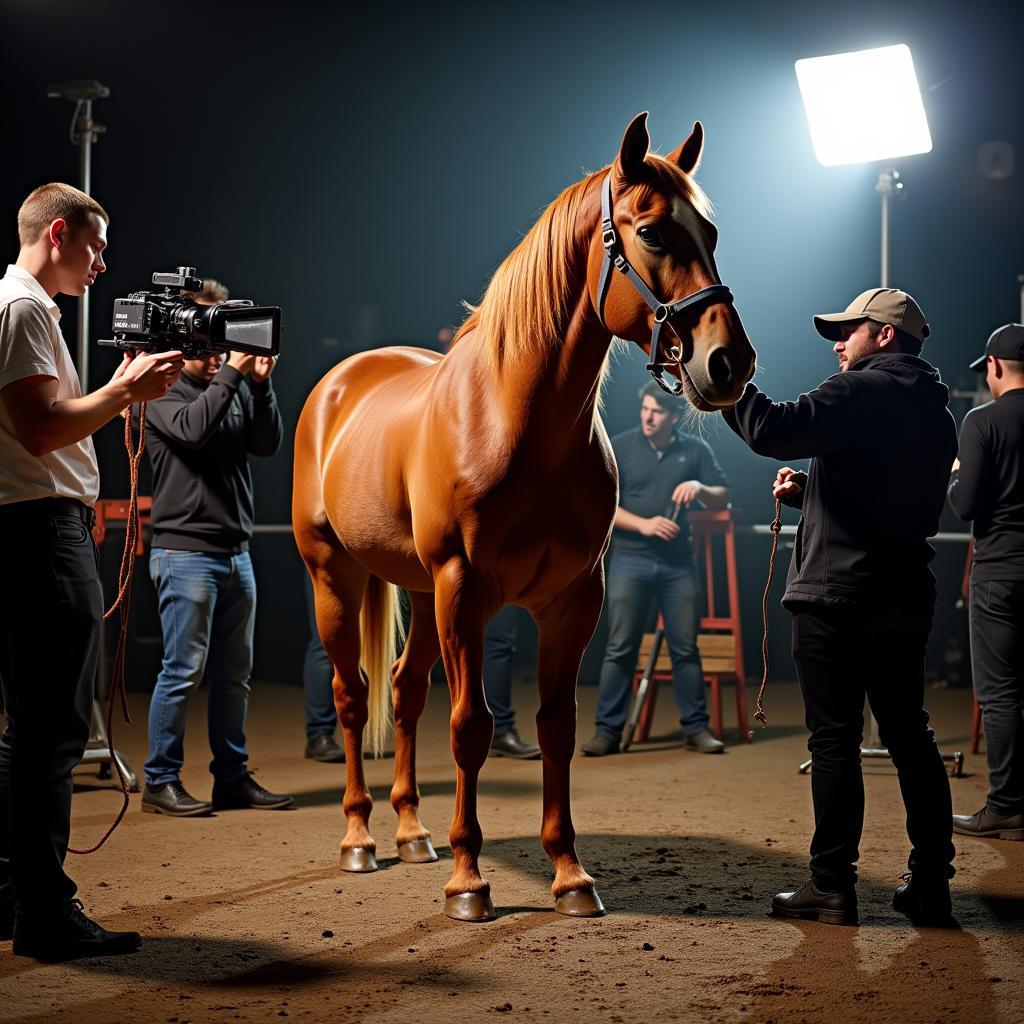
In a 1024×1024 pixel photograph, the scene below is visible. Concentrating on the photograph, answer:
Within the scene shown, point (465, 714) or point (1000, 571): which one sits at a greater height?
point (1000, 571)

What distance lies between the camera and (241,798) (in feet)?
12.5

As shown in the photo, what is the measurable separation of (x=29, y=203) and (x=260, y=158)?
17.5 feet

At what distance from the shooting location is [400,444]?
116 inches

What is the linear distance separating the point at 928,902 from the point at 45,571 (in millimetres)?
2016

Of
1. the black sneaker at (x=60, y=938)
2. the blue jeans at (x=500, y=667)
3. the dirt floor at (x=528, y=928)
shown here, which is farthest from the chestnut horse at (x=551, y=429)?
the blue jeans at (x=500, y=667)

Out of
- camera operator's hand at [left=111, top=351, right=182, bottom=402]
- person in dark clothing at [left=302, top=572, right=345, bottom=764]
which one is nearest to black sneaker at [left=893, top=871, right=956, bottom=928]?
camera operator's hand at [left=111, top=351, right=182, bottom=402]

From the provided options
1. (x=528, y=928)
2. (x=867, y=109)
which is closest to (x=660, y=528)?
(x=867, y=109)

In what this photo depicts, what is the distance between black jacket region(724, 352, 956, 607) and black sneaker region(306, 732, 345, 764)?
2.64 metres

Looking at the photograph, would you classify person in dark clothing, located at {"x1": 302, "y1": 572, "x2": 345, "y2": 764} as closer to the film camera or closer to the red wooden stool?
the red wooden stool

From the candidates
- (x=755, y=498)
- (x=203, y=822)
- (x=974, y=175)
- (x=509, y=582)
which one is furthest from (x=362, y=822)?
(x=974, y=175)

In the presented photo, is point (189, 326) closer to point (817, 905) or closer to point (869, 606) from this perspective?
point (869, 606)

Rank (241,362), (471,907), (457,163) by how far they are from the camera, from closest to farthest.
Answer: (471,907) → (241,362) → (457,163)

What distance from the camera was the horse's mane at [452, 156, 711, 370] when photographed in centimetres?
249

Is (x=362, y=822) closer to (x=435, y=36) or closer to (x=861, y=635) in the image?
(x=861, y=635)
